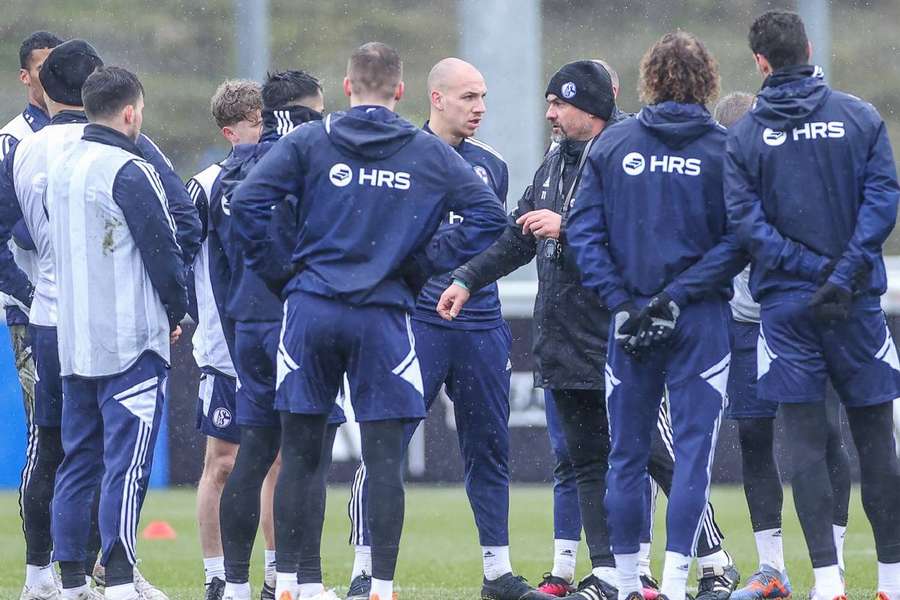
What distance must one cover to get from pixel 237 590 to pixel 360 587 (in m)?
0.61

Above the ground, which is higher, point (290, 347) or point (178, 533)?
point (290, 347)

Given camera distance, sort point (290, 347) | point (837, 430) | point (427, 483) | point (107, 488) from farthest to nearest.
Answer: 1. point (427, 483)
2. point (837, 430)
3. point (107, 488)
4. point (290, 347)

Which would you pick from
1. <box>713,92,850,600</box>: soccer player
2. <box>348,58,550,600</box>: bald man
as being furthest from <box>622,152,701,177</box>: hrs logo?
<box>348,58,550,600</box>: bald man

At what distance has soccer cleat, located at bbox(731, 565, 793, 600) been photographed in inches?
278

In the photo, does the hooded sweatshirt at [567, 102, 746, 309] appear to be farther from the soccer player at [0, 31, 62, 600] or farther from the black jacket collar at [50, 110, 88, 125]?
the soccer player at [0, 31, 62, 600]

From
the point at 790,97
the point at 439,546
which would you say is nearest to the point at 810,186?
the point at 790,97

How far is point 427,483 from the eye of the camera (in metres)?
13.4

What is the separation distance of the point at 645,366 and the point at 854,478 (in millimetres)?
7475

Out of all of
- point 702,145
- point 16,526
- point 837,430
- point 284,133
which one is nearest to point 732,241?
point 702,145

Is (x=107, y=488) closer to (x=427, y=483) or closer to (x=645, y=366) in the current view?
(x=645, y=366)

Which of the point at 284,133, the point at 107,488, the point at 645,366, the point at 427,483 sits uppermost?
the point at 284,133

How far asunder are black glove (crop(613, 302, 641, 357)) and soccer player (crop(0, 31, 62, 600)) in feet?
8.75

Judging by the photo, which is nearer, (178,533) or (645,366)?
(645,366)

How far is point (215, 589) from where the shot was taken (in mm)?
7238
